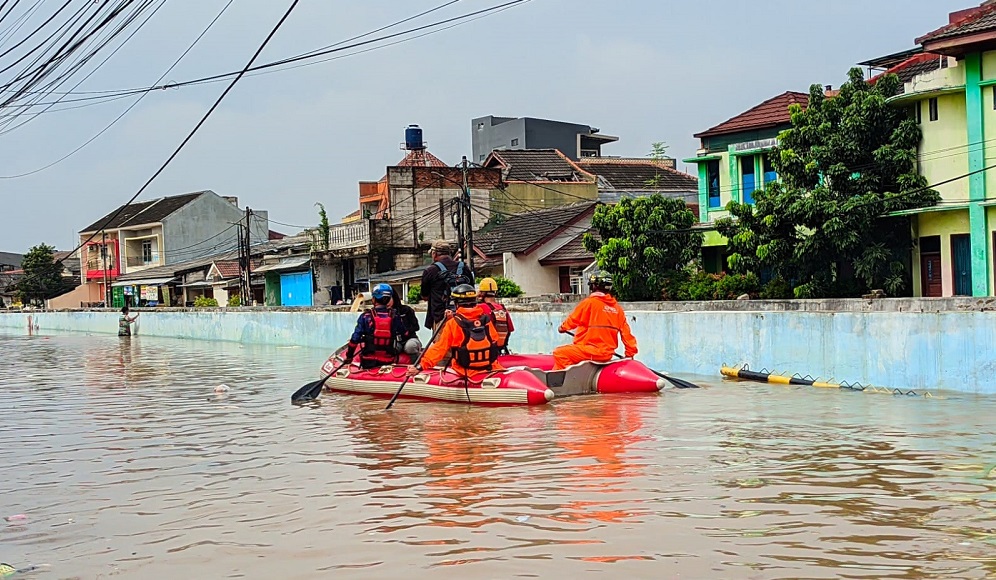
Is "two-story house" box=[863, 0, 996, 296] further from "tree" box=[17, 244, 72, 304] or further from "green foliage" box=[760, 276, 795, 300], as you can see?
"tree" box=[17, 244, 72, 304]

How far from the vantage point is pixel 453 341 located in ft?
41.1

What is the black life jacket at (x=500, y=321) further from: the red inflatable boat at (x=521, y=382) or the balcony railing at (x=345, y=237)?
the balcony railing at (x=345, y=237)

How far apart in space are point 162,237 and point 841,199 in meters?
53.7

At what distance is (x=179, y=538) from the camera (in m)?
6.30

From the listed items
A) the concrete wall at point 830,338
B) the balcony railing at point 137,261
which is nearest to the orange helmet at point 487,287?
the concrete wall at point 830,338

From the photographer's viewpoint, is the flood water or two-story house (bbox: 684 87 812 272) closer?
the flood water

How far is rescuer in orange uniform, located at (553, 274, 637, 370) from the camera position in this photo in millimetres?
12859

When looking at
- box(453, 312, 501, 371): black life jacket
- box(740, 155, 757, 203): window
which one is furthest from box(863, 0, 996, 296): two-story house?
box(453, 312, 501, 371): black life jacket

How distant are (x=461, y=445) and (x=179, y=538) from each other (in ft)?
11.9

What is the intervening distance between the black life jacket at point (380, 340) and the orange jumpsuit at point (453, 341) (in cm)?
121

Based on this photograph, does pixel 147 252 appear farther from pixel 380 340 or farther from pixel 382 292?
pixel 382 292

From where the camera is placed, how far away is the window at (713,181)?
30391 mm

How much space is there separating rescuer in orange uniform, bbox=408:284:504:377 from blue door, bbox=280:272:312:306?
34630 millimetres

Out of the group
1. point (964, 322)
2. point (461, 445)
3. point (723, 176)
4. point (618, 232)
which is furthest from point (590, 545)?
point (723, 176)
